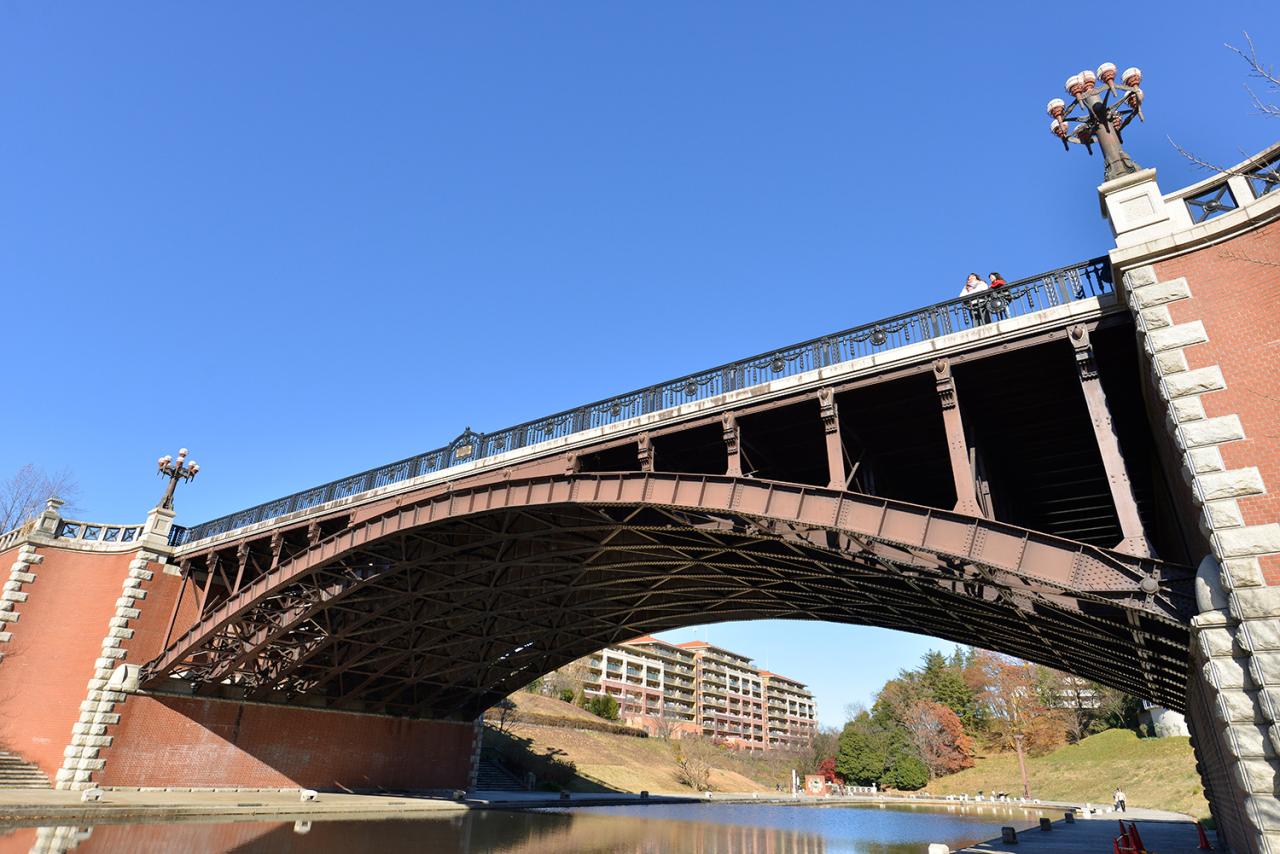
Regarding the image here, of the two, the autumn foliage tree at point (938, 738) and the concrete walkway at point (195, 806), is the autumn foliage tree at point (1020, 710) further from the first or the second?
the concrete walkway at point (195, 806)

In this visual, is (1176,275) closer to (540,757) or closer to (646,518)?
(646,518)

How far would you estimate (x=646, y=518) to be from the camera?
21234 mm

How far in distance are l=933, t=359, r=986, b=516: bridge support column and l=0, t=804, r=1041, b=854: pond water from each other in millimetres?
12727

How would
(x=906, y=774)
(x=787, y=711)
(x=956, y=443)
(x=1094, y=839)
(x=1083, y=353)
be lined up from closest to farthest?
(x=1083, y=353)
(x=956, y=443)
(x=1094, y=839)
(x=906, y=774)
(x=787, y=711)

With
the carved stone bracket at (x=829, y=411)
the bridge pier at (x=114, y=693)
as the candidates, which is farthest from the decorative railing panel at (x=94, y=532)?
the carved stone bracket at (x=829, y=411)

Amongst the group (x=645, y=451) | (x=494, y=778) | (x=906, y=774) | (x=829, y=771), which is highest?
(x=645, y=451)

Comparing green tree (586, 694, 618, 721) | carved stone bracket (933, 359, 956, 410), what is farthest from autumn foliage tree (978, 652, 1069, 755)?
carved stone bracket (933, 359, 956, 410)

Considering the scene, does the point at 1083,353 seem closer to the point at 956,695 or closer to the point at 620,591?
the point at 620,591

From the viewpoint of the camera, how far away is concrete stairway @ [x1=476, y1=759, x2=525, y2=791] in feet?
158

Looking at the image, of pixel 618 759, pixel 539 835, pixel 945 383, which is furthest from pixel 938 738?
pixel 945 383

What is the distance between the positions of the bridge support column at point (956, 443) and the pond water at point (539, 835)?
12727 mm

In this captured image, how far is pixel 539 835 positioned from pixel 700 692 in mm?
104186

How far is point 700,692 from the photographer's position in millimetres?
121000

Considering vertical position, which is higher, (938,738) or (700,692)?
(700,692)
